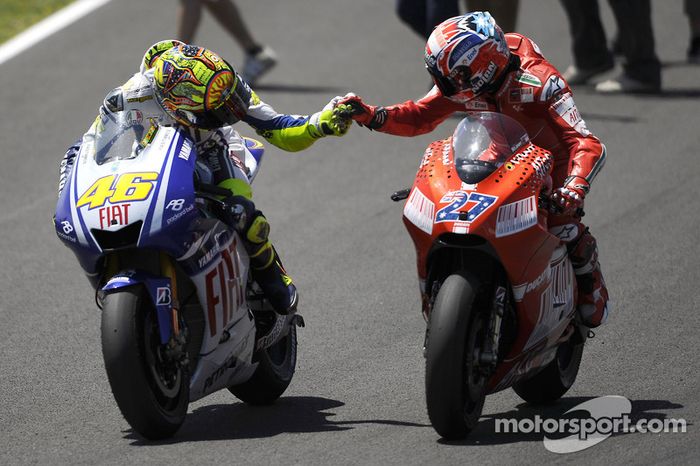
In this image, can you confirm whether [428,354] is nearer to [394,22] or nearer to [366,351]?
[366,351]

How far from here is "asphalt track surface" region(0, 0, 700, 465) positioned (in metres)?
5.76

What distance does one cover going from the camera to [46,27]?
14.4 m

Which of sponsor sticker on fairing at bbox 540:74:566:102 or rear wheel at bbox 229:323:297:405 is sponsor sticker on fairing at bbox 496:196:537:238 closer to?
sponsor sticker on fairing at bbox 540:74:566:102

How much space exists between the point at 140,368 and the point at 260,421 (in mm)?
986

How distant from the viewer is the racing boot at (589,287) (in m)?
6.21

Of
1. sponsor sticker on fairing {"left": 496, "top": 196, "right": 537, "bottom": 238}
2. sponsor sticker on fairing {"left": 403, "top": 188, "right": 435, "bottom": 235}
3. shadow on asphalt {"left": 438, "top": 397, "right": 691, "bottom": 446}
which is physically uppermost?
sponsor sticker on fairing {"left": 403, "top": 188, "right": 435, "bottom": 235}

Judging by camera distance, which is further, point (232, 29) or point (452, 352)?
point (232, 29)

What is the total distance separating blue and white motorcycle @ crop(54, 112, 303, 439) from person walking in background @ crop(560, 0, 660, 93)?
7.20 meters

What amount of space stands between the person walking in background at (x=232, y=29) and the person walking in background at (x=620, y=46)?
2.85m

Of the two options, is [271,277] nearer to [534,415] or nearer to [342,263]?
[534,415]

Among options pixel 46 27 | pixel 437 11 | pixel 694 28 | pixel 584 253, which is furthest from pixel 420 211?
pixel 46 27

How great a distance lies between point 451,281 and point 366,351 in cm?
188

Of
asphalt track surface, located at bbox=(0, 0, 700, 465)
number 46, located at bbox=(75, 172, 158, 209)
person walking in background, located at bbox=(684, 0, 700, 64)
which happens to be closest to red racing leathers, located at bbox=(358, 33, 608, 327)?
asphalt track surface, located at bbox=(0, 0, 700, 465)

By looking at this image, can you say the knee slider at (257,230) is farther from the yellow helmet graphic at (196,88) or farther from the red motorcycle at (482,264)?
the red motorcycle at (482,264)
